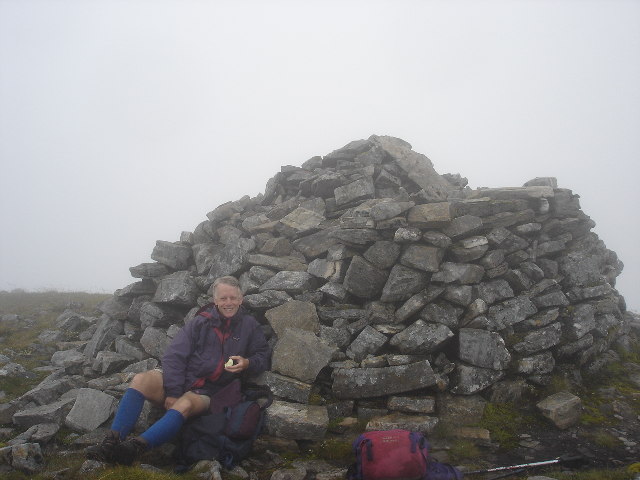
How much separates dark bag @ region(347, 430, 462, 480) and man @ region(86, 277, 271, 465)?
3.11 meters

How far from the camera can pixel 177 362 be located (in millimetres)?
8023

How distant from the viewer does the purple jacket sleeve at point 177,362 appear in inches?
308

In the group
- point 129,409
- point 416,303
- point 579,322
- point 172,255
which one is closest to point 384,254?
point 416,303

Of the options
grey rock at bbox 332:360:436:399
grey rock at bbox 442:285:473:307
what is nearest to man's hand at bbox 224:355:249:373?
grey rock at bbox 332:360:436:399

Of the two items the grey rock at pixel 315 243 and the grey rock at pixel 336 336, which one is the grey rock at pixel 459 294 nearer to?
the grey rock at pixel 336 336

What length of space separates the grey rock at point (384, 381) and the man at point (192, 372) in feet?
6.41

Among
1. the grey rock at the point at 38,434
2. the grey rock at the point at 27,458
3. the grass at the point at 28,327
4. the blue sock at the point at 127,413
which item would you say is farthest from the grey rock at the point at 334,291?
the grass at the point at 28,327

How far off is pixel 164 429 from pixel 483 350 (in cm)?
725

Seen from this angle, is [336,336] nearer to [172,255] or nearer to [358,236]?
[358,236]

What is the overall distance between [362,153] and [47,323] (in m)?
15.6

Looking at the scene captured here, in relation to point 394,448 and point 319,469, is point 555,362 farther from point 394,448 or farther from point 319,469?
point 319,469

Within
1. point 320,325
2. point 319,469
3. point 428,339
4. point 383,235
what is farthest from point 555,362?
point 319,469

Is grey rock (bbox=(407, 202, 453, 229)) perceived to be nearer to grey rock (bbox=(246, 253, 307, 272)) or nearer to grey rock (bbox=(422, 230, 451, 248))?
grey rock (bbox=(422, 230, 451, 248))

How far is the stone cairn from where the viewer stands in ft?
28.7
